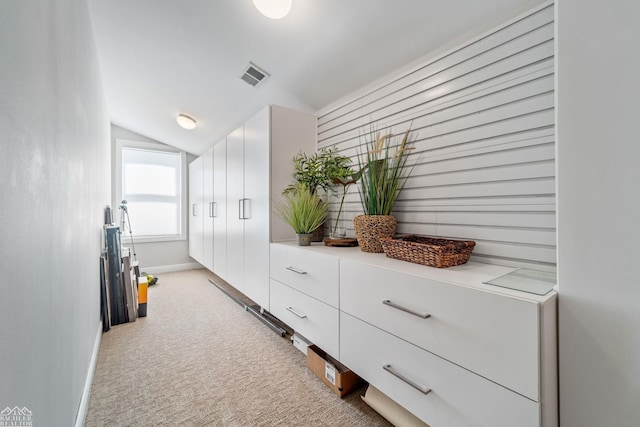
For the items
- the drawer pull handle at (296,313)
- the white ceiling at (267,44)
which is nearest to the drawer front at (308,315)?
the drawer pull handle at (296,313)

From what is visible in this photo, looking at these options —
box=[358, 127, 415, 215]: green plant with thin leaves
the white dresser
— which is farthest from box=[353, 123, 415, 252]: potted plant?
the white dresser

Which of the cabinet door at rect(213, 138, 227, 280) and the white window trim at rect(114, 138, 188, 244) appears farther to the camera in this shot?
the white window trim at rect(114, 138, 188, 244)

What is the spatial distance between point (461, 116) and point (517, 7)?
0.47m

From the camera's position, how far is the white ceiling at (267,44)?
1.32 m

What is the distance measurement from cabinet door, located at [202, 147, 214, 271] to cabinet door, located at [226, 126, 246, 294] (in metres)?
0.70

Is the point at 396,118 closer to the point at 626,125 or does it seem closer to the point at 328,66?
the point at 328,66

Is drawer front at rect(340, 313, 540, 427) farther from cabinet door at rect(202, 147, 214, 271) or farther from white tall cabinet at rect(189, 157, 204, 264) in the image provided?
white tall cabinet at rect(189, 157, 204, 264)

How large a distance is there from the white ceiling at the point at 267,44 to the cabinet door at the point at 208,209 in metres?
0.76

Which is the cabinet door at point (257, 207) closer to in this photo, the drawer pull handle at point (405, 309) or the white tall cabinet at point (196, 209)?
the drawer pull handle at point (405, 309)

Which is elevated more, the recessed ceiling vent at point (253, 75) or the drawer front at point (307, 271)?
the recessed ceiling vent at point (253, 75)

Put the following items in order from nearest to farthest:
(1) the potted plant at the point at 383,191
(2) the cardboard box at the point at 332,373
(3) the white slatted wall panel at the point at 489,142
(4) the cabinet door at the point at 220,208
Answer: (3) the white slatted wall panel at the point at 489,142 < (2) the cardboard box at the point at 332,373 < (1) the potted plant at the point at 383,191 < (4) the cabinet door at the point at 220,208

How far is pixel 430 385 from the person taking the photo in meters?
0.98

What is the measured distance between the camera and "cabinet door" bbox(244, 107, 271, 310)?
2055 mm

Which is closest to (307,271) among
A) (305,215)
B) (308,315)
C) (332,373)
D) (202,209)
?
(308,315)
